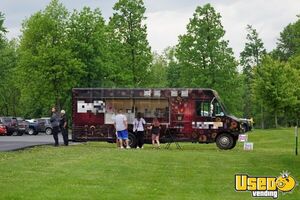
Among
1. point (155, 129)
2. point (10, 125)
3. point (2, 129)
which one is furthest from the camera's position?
point (10, 125)

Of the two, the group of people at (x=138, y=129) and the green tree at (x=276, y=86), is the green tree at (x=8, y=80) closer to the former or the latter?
the green tree at (x=276, y=86)

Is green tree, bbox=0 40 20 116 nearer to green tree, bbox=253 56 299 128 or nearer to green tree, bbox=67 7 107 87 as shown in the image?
green tree, bbox=67 7 107 87

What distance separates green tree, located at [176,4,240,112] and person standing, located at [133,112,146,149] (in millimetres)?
28145

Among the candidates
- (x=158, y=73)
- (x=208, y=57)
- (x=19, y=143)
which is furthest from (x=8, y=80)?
(x=19, y=143)

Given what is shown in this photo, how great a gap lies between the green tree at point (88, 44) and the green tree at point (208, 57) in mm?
7656

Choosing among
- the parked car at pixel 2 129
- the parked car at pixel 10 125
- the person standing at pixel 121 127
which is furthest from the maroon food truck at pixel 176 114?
the parked car at pixel 10 125

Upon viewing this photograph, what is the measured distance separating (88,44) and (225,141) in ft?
106

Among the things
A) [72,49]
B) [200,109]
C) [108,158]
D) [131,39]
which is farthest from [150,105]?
[72,49]

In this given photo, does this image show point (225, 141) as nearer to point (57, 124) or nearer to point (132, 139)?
point (132, 139)

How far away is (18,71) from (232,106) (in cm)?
2231

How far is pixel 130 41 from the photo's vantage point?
2219 inches

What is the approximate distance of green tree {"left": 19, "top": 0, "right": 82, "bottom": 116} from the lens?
5722 cm

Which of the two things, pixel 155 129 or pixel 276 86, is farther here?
pixel 276 86

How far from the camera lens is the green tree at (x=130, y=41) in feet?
184
